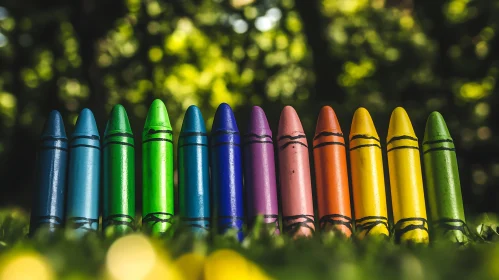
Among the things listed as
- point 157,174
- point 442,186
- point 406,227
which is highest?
point 157,174

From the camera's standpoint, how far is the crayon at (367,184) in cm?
310

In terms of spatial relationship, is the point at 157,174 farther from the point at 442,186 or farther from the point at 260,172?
the point at 442,186

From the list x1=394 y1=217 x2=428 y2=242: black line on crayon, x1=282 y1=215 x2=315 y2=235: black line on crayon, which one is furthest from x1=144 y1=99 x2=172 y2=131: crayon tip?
x1=394 y1=217 x2=428 y2=242: black line on crayon

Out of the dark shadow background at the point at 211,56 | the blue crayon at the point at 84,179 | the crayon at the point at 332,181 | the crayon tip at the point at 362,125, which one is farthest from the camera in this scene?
the dark shadow background at the point at 211,56

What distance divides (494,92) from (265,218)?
5328 millimetres

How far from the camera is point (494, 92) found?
729 centimetres

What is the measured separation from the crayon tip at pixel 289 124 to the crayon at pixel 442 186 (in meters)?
0.74

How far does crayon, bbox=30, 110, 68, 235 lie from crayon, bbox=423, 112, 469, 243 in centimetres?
199

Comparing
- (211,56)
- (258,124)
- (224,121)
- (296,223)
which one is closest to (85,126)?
(224,121)

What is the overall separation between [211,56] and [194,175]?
6.94m

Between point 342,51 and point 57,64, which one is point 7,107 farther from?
point 342,51

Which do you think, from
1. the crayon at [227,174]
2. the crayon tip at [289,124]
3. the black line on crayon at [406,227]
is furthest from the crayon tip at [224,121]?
the black line on crayon at [406,227]

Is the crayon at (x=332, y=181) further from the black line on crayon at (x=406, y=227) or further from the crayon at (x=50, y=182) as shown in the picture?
the crayon at (x=50, y=182)

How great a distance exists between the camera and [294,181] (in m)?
3.07
